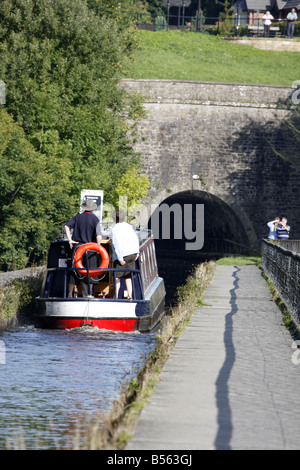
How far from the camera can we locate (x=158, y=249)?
4703 centimetres

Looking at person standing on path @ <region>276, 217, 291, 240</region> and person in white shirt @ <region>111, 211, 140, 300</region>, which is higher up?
person in white shirt @ <region>111, 211, 140, 300</region>

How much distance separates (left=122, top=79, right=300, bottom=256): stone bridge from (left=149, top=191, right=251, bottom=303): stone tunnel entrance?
938 millimetres

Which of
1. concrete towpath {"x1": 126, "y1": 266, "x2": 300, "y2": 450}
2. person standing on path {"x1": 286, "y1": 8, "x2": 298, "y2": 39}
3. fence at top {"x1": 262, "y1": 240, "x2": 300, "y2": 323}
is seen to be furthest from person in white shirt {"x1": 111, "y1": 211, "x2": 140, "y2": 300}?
person standing on path {"x1": 286, "y1": 8, "x2": 298, "y2": 39}

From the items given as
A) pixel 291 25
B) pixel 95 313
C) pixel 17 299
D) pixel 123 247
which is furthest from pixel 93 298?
pixel 291 25

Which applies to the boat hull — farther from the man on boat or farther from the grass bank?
the grass bank

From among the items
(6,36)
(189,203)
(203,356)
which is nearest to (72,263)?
(203,356)

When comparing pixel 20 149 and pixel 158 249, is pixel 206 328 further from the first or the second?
pixel 158 249

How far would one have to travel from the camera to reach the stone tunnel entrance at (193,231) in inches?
1560

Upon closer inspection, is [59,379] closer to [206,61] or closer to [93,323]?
[93,323]

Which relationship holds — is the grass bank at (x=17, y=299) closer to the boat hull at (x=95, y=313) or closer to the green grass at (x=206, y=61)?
the boat hull at (x=95, y=313)

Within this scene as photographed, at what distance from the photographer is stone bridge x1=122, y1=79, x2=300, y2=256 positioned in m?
38.8

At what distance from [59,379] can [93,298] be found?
3.92 m

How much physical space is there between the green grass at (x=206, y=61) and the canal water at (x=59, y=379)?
2625cm

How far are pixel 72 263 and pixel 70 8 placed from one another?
59.7 feet
